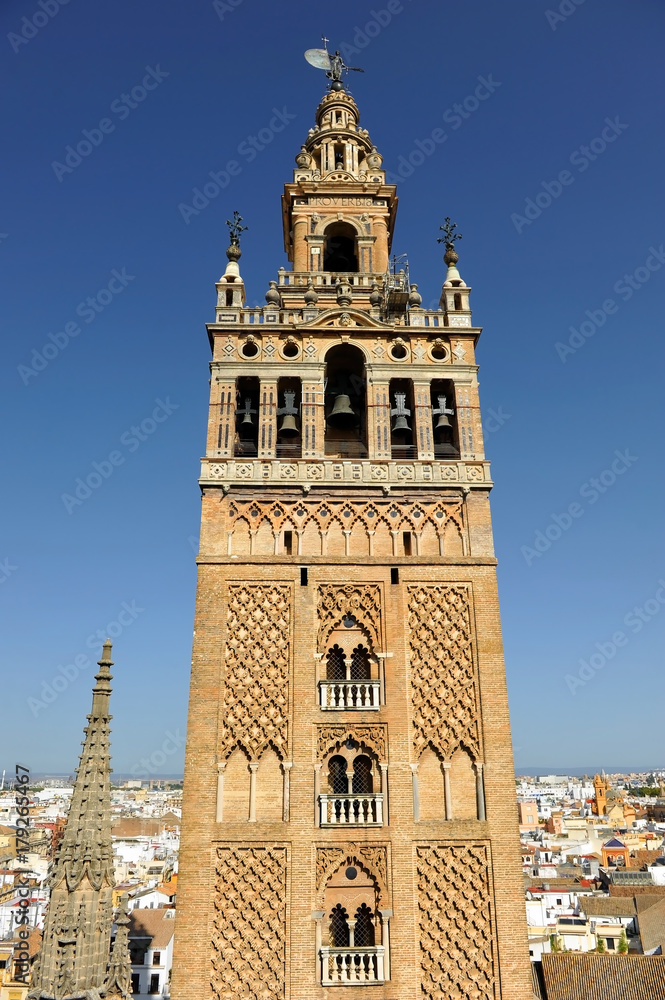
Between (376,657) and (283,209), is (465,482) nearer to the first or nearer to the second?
(376,657)

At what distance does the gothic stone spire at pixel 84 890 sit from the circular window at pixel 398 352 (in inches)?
418

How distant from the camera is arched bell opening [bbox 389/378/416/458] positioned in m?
18.2

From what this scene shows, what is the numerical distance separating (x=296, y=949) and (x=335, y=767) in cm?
325

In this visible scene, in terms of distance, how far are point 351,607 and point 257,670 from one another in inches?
Answer: 93.9

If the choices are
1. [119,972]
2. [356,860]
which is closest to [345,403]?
[356,860]

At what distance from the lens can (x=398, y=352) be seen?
739 inches

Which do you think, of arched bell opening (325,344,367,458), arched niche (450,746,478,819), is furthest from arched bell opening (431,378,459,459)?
arched niche (450,746,478,819)

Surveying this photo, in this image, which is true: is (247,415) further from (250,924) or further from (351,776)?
(250,924)

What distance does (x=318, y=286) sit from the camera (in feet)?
67.6

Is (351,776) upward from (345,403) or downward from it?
downward

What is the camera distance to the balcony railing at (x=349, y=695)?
15.4 m

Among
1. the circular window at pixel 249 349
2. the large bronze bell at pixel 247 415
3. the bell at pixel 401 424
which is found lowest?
the bell at pixel 401 424

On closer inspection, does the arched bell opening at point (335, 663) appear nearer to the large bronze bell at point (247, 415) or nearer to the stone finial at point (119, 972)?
the large bronze bell at point (247, 415)

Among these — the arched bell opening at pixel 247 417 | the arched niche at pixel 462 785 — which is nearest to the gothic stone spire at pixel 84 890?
the arched niche at pixel 462 785
